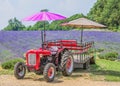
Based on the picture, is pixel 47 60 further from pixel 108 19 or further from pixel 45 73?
pixel 108 19

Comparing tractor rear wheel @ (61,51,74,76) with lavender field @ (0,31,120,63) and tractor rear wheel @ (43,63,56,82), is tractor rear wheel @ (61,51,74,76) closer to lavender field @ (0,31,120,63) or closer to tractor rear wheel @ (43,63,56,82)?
tractor rear wheel @ (43,63,56,82)

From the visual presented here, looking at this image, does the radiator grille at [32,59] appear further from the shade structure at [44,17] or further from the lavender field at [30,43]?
the lavender field at [30,43]

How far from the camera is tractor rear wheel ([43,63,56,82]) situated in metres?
17.7

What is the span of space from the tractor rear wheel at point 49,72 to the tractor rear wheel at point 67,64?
1.32 meters

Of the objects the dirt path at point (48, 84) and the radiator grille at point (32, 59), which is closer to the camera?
the dirt path at point (48, 84)

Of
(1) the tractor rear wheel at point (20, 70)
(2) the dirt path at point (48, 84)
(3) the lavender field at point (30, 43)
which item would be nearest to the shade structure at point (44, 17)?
(1) the tractor rear wheel at point (20, 70)

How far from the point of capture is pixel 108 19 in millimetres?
137375

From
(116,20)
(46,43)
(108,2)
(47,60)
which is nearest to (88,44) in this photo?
(46,43)

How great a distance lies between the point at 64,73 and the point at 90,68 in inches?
167

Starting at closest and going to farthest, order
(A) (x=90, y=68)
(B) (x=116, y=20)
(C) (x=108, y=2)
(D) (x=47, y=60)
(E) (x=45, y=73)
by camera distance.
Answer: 1. (E) (x=45, y=73)
2. (D) (x=47, y=60)
3. (A) (x=90, y=68)
4. (B) (x=116, y=20)
5. (C) (x=108, y=2)

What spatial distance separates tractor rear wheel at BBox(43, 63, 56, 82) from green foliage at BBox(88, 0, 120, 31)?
387ft

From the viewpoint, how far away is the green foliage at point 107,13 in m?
136

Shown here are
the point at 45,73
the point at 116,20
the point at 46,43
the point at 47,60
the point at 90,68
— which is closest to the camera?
the point at 45,73

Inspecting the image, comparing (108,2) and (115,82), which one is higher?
(108,2)
